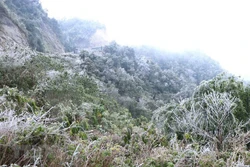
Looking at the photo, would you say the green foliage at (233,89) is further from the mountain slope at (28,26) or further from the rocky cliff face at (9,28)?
the rocky cliff face at (9,28)

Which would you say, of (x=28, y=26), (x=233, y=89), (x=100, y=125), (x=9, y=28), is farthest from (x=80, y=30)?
(x=100, y=125)

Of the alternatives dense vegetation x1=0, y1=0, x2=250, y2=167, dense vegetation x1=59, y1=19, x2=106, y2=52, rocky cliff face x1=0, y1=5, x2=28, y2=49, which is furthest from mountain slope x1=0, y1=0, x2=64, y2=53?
dense vegetation x1=59, y1=19, x2=106, y2=52

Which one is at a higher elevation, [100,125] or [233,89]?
[233,89]

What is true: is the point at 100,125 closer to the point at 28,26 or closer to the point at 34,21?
the point at 28,26

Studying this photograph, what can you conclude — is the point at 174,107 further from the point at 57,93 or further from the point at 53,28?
the point at 53,28

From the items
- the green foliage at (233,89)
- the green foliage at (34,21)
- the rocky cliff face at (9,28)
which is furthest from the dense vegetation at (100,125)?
the green foliage at (34,21)

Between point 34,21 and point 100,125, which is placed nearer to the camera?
point 100,125

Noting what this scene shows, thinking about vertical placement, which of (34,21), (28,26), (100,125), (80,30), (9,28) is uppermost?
(80,30)

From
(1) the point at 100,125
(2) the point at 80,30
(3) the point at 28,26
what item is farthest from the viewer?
(2) the point at 80,30

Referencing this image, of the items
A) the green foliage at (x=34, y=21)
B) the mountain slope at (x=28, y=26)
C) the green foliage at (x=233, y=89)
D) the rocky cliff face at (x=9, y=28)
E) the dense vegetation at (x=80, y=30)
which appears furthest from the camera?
the dense vegetation at (x=80, y=30)

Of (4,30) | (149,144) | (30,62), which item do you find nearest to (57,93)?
(30,62)

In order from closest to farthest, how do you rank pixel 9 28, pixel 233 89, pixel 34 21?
pixel 233 89 → pixel 9 28 → pixel 34 21

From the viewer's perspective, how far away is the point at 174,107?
385 inches

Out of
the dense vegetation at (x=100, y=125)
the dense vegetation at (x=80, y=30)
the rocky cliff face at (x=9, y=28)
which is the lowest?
the dense vegetation at (x=100, y=125)
